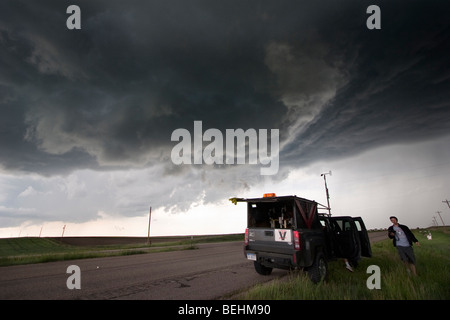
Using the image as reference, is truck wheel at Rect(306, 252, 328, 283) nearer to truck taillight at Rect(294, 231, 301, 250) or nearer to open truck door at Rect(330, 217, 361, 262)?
truck taillight at Rect(294, 231, 301, 250)

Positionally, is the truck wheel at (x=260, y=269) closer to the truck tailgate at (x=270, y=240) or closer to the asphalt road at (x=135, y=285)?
the asphalt road at (x=135, y=285)

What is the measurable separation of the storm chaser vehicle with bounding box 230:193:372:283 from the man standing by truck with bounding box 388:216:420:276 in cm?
117

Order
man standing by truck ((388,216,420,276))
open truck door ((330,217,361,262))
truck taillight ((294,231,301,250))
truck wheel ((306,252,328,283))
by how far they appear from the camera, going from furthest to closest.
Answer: open truck door ((330,217,361,262)), man standing by truck ((388,216,420,276)), truck wheel ((306,252,328,283)), truck taillight ((294,231,301,250))

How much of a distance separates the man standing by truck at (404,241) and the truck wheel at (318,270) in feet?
10.1

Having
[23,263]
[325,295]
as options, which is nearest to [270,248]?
[325,295]

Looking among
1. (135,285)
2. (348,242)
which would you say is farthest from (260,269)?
(135,285)

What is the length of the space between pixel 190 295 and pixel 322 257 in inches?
159

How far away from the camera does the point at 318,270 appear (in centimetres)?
620

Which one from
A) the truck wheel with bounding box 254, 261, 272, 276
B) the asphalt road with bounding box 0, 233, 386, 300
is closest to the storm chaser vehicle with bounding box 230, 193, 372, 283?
the truck wheel with bounding box 254, 261, 272, 276

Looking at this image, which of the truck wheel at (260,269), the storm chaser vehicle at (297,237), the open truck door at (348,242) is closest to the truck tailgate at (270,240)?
the storm chaser vehicle at (297,237)

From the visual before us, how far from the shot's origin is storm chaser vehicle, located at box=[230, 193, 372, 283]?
6.12 meters

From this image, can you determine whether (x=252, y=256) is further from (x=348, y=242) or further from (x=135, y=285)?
(x=348, y=242)

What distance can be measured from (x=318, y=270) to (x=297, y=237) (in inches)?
46.7
